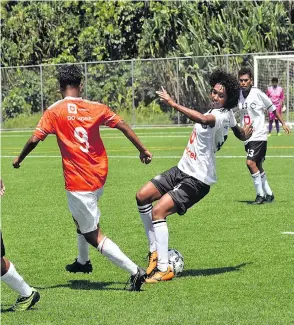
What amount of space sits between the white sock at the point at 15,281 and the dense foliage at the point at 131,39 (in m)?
31.4

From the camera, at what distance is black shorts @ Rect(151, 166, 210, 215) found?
29.0ft

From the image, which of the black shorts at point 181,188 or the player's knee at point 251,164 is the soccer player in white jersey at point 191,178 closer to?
the black shorts at point 181,188

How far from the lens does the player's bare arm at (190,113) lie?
8.34 meters

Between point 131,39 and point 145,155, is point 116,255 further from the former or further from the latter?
point 131,39

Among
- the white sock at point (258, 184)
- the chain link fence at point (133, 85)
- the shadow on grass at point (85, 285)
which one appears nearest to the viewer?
the shadow on grass at point (85, 285)

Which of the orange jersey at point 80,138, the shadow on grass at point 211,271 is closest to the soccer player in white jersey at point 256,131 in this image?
the shadow on grass at point 211,271

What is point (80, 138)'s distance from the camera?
26.3 feet

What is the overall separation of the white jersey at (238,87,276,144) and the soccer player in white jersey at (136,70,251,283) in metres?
5.33

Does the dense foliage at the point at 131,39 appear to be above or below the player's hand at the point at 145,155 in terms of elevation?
below

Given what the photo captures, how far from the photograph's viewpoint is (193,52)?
129 ft

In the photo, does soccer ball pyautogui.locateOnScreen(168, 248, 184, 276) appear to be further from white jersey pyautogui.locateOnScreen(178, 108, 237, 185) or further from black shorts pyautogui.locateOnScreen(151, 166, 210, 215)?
white jersey pyautogui.locateOnScreen(178, 108, 237, 185)

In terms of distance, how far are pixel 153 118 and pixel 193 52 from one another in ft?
11.4

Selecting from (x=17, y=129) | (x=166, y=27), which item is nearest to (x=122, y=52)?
(x=166, y=27)

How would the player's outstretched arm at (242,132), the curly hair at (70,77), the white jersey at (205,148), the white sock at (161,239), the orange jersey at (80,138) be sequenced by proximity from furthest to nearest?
the player's outstretched arm at (242,132), the white jersey at (205,148), the white sock at (161,239), the curly hair at (70,77), the orange jersey at (80,138)
